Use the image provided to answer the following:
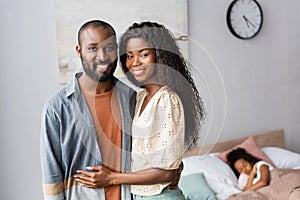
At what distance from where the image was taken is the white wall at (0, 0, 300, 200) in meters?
2.14

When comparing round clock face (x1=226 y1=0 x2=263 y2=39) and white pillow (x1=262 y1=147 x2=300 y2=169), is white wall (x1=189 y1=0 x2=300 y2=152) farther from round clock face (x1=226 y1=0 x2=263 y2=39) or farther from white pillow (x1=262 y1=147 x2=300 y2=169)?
white pillow (x1=262 y1=147 x2=300 y2=169)

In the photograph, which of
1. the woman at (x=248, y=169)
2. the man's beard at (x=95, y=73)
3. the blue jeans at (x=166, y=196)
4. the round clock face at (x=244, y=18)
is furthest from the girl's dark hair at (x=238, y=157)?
the man's beard at (x=95, y=73)

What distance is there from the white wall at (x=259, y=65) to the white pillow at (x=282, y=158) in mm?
241

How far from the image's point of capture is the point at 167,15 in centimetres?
249

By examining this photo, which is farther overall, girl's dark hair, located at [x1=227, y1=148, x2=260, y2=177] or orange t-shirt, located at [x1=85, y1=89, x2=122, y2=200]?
girl's dark hair, located at [x1=227, y1=148, x2=260, y2=177]

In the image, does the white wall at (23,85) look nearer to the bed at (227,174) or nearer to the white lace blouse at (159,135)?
the bed at (227,174)

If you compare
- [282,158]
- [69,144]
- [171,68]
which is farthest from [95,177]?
[282,158]

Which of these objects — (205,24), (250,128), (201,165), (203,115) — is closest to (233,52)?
(205,24)

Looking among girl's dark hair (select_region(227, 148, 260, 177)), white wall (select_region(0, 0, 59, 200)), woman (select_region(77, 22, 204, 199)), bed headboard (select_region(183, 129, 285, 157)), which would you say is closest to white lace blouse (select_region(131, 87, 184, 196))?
woman (select_region(77, 22, 204, 199))

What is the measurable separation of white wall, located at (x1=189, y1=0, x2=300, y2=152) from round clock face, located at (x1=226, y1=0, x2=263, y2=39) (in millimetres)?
43

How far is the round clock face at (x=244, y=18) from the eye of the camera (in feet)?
9.23

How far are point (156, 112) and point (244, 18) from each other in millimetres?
2069

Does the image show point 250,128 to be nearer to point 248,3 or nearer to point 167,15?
point 248,3

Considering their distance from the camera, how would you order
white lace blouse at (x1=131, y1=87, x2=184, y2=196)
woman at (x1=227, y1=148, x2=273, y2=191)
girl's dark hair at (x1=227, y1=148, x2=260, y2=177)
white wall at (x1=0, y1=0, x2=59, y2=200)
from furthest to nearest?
girl's dark hair at (x1=227, y1=148, x2=260, y2=177)
woman at (x1=227, y1=148, x2=273, y2=191)
white wall at (x1=0, y1=0, x2=59, y2=200)
white lace blouse at (x1=131, y1=87, x2=184, y2=196)
